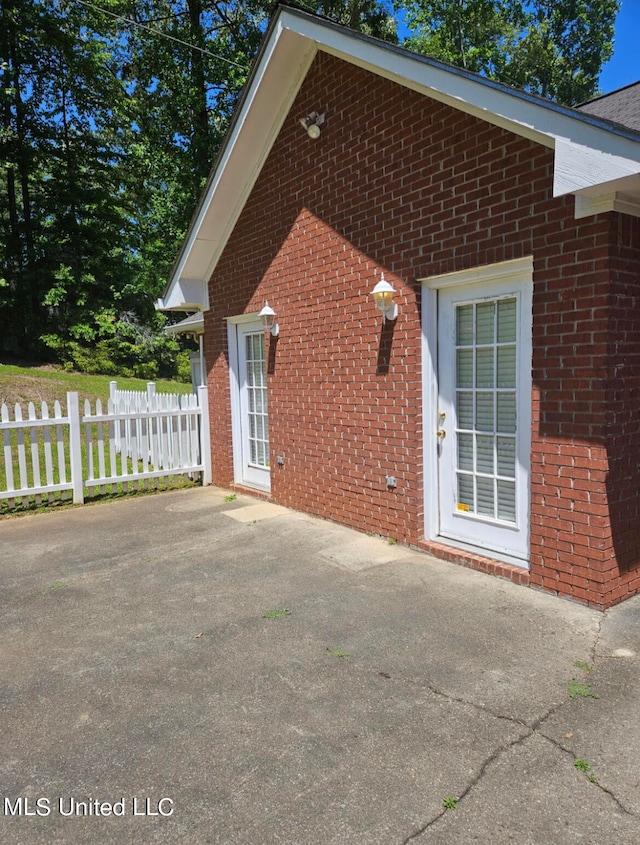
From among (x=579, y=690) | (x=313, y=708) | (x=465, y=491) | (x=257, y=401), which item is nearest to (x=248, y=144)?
(x=257, y=401)

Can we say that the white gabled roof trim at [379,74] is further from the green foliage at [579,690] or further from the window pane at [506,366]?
the green foliage at [579,690]

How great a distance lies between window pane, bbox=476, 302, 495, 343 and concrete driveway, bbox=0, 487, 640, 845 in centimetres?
196

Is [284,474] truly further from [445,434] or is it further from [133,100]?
[133,100]

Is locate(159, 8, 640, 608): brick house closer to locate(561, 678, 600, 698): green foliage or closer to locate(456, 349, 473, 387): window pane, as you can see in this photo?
locate(456, 349, 473, 387): window pane

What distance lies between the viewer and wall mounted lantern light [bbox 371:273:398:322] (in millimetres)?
5145

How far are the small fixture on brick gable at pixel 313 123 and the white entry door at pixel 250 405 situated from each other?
249cm

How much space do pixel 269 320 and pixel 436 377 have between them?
270cm

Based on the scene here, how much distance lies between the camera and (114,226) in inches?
922

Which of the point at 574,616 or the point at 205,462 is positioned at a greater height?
the point at 205,462

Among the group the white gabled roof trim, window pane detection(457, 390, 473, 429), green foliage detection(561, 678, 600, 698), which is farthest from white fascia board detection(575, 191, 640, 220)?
green foliage detection(561, 678, 600, 698)

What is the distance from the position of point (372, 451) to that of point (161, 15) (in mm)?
19848

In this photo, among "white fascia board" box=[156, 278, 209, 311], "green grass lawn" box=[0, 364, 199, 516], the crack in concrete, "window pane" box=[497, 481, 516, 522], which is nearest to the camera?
the crack in concrete

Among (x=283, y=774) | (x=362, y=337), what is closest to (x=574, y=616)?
(x=283, y=774)

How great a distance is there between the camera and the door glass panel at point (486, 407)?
443 cm
